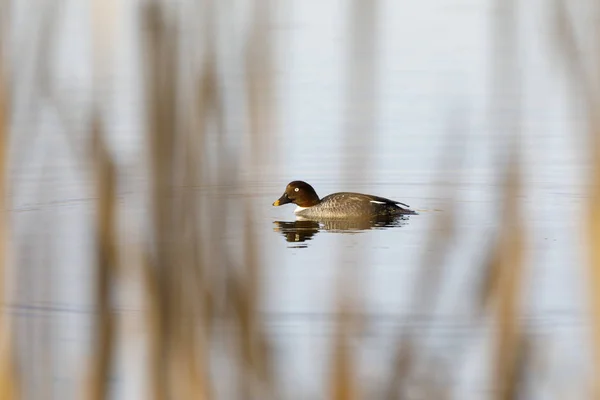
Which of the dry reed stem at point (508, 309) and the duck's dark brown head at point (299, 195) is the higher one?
the duck's dark brown head at point (299, 195)

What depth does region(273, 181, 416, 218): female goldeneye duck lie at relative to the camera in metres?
11.0

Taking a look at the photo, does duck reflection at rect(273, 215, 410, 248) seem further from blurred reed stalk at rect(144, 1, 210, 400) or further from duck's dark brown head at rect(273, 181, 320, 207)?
blurred reed stalk at rect(144, 1, 210, 400)

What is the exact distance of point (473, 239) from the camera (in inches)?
361

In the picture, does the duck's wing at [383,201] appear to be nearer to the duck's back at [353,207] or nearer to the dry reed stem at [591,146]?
the duck's back at [353,207]

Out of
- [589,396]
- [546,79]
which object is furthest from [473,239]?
[589,396]

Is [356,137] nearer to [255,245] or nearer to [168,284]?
[255,245]

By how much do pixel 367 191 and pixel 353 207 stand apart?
87 centimetres

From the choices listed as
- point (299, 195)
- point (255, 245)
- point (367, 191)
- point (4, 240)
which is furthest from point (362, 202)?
point (255, 245)

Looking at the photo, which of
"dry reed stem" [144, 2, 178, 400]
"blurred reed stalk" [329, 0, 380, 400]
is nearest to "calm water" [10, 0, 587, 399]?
"blurred reed stalk" [329, 0, 380, 400]

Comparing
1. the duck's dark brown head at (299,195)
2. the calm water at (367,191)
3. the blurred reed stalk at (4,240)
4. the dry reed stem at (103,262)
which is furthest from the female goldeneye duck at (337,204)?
the dry reed stem at (103,262)

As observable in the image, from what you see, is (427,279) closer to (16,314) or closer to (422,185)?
(16,314)

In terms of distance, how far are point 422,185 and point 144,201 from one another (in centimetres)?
861

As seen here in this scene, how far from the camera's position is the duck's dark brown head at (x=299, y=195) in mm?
11328

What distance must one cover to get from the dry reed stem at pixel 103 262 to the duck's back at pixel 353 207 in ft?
25.1
